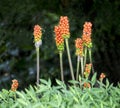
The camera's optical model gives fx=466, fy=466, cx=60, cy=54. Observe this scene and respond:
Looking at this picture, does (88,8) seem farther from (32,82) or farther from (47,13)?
(32,82)

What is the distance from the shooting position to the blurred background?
180 inches

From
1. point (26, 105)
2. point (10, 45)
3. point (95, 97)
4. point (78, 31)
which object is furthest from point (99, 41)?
point (26, 105)

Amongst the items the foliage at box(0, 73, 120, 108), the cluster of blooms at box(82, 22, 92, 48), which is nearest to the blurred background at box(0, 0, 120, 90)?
the cluster of blooms at box(82, 22, 92, 48)

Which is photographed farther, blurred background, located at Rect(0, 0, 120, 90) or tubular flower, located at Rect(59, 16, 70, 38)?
blurred background, located at Rect(0, 0, 120, 90)

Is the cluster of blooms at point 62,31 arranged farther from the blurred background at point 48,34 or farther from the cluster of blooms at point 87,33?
the blurred background at point 48,34

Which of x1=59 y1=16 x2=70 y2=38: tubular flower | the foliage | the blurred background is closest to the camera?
the foliage

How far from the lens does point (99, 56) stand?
16.4 ft

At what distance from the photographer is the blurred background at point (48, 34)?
15.0 ft

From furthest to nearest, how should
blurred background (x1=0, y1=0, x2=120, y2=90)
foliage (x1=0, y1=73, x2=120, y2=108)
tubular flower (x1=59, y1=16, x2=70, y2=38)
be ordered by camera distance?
blurred background (x1=0, y1=0, x2=120, y2=90) < tubular flower (x1=59, y1=16, x2=70, y2=38) < foliage (x1=0, y1=73, x2=120, y2=108)

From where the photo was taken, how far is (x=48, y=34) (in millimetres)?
4492

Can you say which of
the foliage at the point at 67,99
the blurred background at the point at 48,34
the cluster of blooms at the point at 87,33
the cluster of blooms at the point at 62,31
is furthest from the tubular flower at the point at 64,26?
the blurred background at the point at 48,34

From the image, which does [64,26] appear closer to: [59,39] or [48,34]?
[59,39]

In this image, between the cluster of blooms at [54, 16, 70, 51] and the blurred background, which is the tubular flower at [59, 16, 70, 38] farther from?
the blurred background

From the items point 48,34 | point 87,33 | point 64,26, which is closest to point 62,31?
point 64,26
